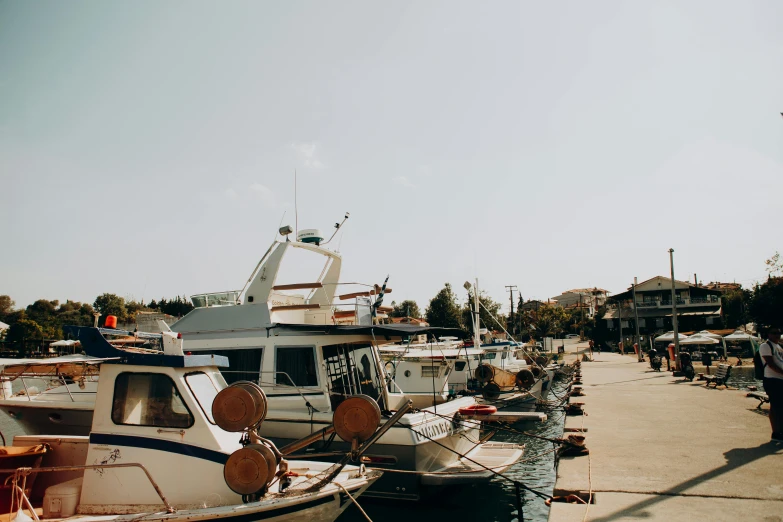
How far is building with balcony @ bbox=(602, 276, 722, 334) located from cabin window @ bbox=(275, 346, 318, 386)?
63759 mm

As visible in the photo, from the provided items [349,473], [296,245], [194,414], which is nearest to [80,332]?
[194,414]

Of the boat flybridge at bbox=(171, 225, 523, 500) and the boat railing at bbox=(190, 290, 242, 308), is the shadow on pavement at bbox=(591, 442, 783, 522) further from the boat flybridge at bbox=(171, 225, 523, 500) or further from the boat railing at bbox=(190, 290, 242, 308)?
the boat railing at bbox=(190, 290, 242, 308)

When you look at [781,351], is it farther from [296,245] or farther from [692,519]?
[296,245]

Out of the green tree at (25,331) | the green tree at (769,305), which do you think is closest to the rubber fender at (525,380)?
the green tree at (769,305)

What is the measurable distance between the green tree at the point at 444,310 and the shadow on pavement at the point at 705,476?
164 feet

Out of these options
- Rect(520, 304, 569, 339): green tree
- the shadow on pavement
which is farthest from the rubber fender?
Rect(520, 304, 569, 339): green tree

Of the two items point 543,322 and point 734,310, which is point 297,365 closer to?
point 543,322

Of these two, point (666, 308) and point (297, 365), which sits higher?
point (666, 308)

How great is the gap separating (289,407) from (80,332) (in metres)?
4.14

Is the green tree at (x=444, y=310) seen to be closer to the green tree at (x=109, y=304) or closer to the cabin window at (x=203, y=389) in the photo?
the green tree at (x=109, y=304)

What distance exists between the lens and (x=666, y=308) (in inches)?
2717

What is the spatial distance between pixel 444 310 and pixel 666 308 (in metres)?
33.1

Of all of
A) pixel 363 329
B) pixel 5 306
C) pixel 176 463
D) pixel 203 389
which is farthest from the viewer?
pixel 5 306

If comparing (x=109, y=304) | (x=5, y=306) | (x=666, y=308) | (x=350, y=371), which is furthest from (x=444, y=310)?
(x=5, y=306)
